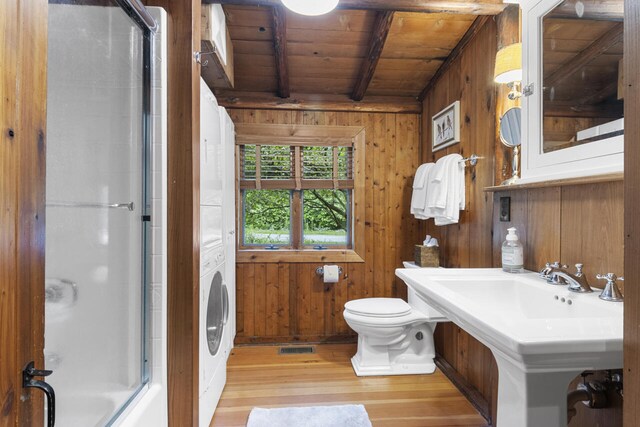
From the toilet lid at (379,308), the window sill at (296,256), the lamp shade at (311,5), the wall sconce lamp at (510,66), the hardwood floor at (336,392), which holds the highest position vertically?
the lamp shade at (311,5)

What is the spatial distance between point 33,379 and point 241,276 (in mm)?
2179

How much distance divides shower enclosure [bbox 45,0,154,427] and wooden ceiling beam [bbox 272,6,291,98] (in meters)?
0.99

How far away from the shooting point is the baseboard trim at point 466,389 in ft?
5.84

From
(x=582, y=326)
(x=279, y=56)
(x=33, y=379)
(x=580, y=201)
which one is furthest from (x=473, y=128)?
(x=33, y=379)

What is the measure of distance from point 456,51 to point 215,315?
91.4 inches

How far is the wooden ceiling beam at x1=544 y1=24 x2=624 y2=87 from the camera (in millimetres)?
1019

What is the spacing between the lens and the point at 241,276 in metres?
2.72

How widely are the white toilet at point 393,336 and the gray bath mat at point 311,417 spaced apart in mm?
422

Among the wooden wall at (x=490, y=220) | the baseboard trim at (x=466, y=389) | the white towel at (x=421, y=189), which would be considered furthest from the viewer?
the white towel at (x=421, y=189)

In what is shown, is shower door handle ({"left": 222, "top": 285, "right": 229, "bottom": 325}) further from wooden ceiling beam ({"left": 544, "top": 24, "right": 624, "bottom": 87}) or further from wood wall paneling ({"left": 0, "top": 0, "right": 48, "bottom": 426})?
wooden ceiling beam ({"left": 544, "top": 24, "right": 624, "bottom": 87})

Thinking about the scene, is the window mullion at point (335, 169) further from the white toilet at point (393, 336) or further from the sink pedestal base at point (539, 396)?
the sink pedestal base at point (539, 396)

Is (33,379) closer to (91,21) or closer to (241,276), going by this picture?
(91,21)

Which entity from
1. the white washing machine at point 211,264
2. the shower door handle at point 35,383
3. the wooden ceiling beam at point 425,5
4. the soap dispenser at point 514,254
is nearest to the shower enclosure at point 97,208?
the white washing machine at point 211,264

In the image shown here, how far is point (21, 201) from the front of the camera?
0.54m
